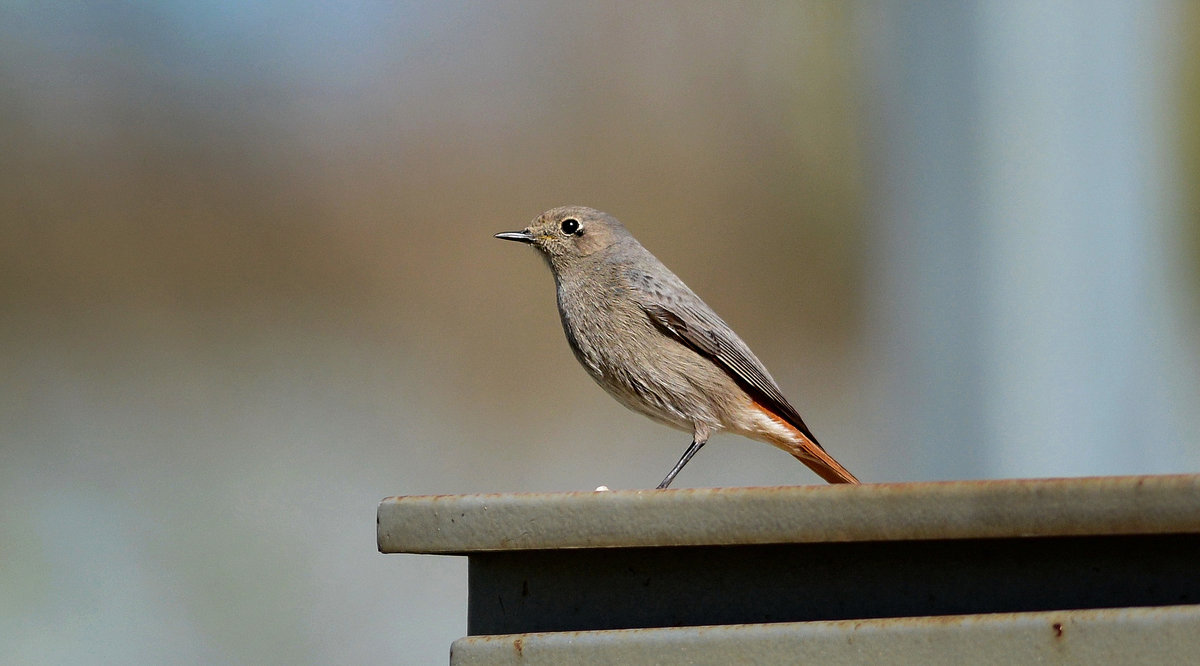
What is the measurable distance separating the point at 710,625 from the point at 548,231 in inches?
94.8

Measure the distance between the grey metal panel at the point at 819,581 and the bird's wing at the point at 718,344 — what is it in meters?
1.96

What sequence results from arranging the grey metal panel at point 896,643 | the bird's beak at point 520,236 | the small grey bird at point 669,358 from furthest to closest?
the bird's beak at point 520,236 → the small grey bird at point 669,358 → the grey metal panel at point 896,643

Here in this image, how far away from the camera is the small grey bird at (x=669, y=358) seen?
343cm

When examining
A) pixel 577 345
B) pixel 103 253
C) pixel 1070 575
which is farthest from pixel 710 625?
pixel 103 253

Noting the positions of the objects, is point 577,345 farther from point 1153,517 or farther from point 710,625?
point 1153,517

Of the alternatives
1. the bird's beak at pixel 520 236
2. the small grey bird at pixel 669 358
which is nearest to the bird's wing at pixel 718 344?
the small grey bird at pixel 669 358

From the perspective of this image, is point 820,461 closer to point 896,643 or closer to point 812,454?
point 812,454

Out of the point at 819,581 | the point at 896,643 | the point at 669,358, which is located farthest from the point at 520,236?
the point at 896,643

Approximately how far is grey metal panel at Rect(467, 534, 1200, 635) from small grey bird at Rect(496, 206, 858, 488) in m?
1.82

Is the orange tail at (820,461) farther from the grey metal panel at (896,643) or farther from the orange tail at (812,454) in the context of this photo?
the grey metal panel at (896,643)

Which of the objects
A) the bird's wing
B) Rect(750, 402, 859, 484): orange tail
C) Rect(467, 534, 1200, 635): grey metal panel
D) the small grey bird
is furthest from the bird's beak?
Rect(467, 534, 1200, 635): grey metal panel

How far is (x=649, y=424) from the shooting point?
6.38 metres

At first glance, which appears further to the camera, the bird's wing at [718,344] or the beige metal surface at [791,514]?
the bird's wing at [718,344]

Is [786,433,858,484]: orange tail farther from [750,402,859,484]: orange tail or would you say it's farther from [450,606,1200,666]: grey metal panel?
[450,606,1200,666]: grey metal panel
